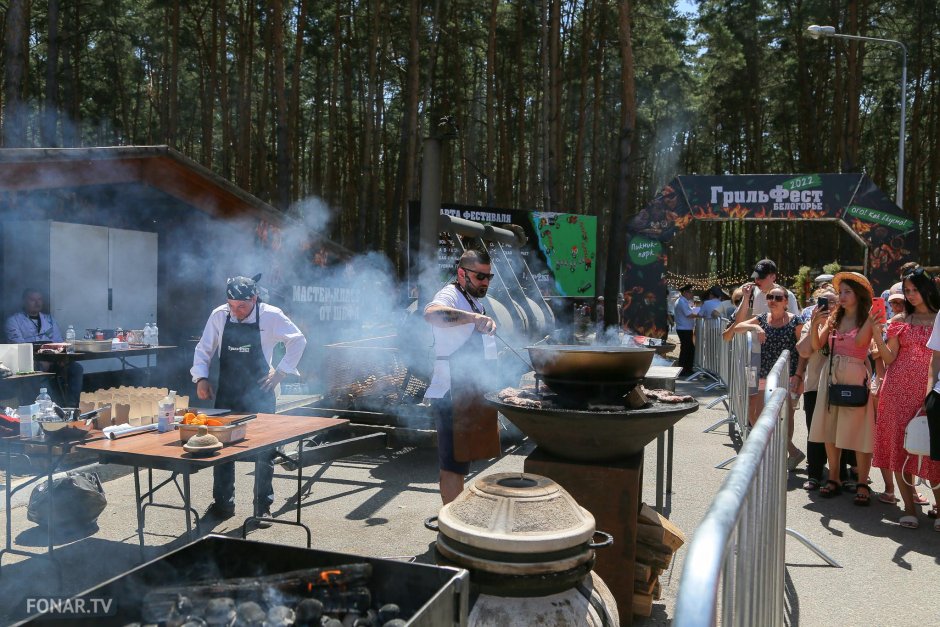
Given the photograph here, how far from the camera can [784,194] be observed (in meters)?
16.1

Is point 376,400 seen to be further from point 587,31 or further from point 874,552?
point 587,31

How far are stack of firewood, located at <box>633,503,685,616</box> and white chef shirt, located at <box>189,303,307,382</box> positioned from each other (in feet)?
9.61

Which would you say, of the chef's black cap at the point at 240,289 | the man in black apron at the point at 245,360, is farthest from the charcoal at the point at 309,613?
the chef's black cap at the point at 240,289

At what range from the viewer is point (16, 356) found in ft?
23.9

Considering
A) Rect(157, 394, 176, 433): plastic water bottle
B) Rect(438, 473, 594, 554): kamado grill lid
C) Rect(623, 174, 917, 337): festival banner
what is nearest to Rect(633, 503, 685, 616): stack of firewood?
Rect(438, 473, 594, 554): kamado grill lid

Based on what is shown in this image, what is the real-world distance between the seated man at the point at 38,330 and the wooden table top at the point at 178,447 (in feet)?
20.0

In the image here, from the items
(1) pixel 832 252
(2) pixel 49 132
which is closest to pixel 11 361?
(2) pixel 49 132

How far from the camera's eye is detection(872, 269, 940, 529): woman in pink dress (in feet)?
18.7

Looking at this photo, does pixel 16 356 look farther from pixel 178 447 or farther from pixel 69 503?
pixel 178 447

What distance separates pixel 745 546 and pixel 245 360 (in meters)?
4.47

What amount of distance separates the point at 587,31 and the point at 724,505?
28.4 metres

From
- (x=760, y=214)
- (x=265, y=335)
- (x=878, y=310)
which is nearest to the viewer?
(x=265, y=335)

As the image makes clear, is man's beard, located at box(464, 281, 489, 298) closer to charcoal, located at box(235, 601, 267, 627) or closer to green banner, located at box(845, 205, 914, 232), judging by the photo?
charcoal, located at box(235, 601, 267, 627)

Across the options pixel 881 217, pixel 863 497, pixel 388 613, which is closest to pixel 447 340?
pixel 388 613
